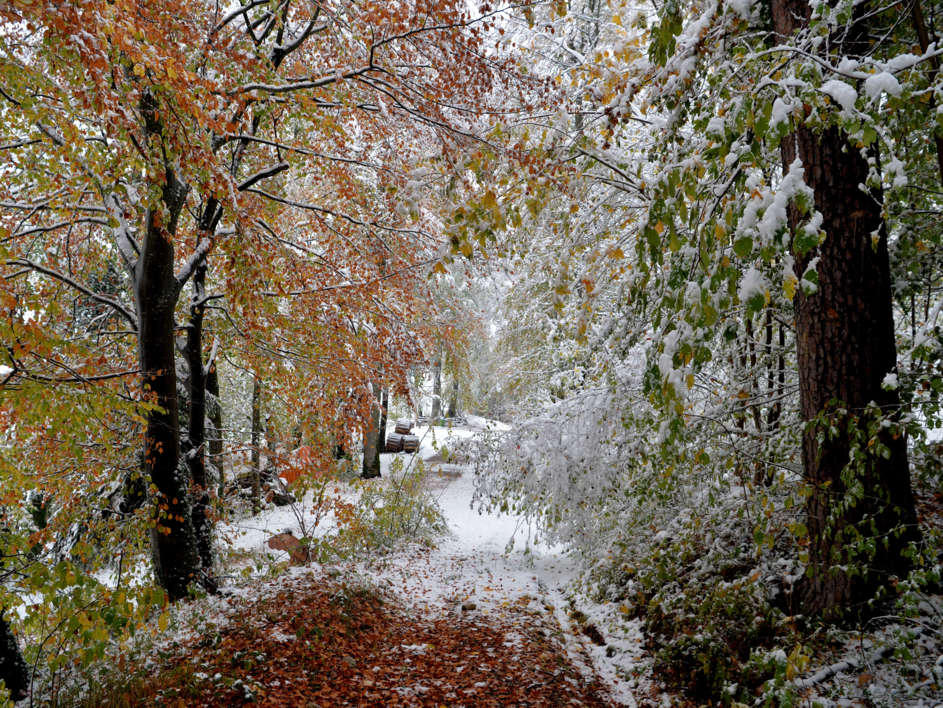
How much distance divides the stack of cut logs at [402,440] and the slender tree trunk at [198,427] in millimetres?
15258

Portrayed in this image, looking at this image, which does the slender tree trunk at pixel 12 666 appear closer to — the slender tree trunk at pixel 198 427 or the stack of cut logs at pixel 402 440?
the slender tree trunk at pixel 198 427

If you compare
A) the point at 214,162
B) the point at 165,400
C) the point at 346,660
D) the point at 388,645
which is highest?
the point at 214,162


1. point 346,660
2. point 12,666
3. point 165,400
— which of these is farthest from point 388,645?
point 165,400

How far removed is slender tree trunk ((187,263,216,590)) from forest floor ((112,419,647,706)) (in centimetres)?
78

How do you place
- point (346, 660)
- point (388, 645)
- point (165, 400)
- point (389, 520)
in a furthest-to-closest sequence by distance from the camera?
point (389, 520)
point (165, 400)
point (388, 645)
point (346, 660)

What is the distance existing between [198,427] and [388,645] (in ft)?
13.2

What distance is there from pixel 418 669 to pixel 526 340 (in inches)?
271

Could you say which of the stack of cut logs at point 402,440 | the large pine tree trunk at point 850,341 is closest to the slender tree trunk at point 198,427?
the large pine tree trunk at point 850,341

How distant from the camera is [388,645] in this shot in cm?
590

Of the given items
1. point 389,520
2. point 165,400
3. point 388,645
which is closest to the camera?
point 388,645

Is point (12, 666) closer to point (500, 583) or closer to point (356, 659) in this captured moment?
point (356, 659)

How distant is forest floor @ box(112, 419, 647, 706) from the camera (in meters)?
4.55

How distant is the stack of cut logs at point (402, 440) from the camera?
2302 cm

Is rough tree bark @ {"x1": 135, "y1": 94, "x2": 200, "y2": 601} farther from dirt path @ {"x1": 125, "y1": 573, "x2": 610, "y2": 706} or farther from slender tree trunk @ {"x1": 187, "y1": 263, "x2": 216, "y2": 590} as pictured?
dirt path @ {"x1": 125, "y1": 573, "x2": 610, "y2": 706}
